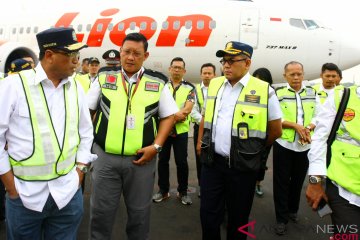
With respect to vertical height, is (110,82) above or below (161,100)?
above

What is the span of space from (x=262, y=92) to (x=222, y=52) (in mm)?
482

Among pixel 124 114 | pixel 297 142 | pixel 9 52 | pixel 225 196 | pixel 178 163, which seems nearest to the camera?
pixel 124 114

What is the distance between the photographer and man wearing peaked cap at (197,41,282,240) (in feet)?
8.30

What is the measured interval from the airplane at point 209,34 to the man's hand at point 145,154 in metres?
7.08

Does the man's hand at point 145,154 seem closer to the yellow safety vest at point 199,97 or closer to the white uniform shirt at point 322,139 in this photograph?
the white uniform shirt at point 322,139

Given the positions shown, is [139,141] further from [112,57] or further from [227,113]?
[112,57]

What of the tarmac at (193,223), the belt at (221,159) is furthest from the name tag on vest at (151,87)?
the tarmac at (193,223)

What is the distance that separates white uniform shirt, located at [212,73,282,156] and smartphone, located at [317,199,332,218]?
2.67 feet

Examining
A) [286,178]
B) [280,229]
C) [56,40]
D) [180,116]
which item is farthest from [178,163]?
[56,40]

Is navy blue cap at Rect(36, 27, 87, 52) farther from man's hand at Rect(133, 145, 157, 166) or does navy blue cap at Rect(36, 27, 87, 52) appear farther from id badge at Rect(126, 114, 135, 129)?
man's hand at Rect(133, 145, 157, 166)

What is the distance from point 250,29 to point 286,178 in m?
6.28

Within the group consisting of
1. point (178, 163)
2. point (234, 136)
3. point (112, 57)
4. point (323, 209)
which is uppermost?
point (112, 57)

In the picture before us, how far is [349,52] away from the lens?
834 cm

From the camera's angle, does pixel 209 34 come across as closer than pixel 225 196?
No
